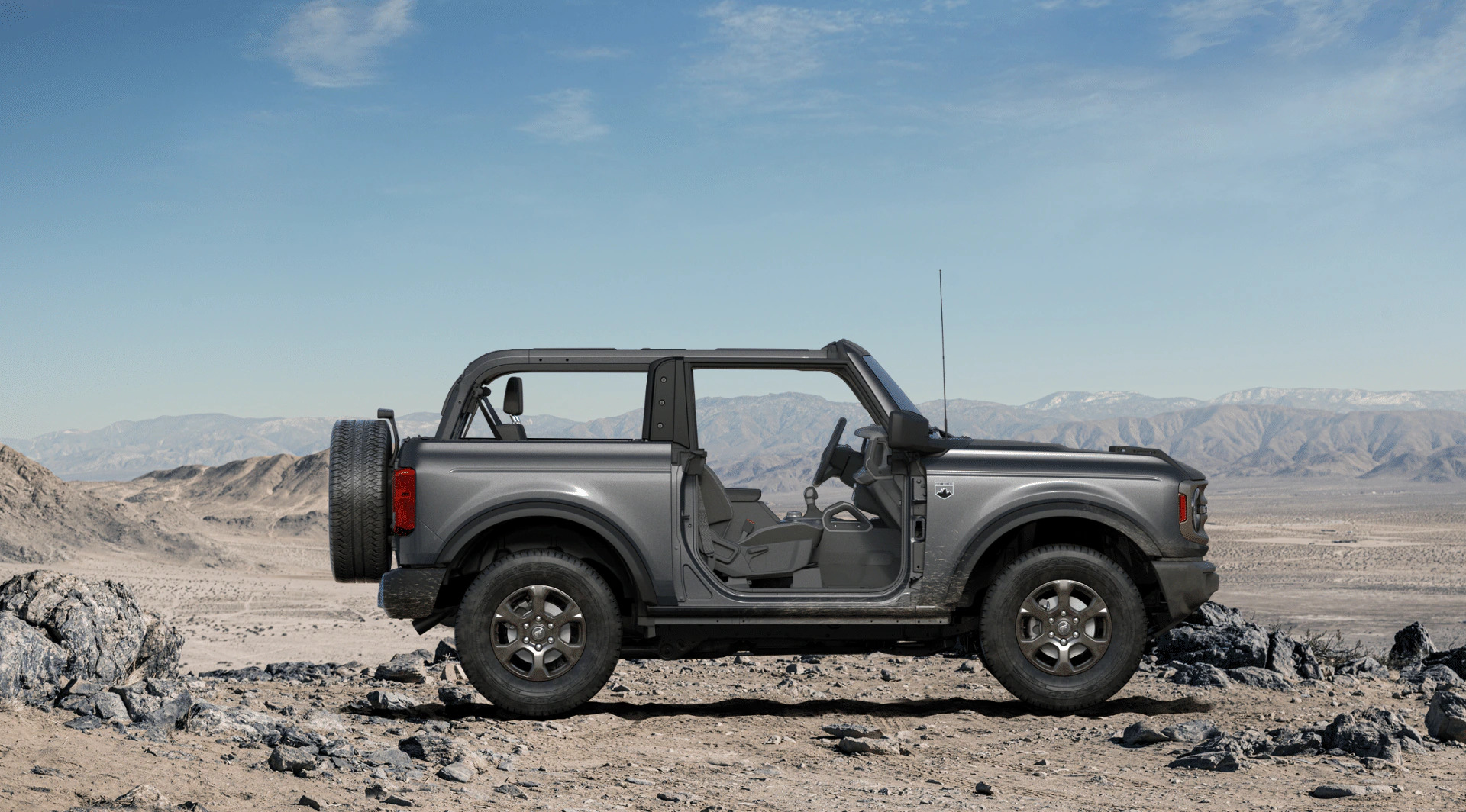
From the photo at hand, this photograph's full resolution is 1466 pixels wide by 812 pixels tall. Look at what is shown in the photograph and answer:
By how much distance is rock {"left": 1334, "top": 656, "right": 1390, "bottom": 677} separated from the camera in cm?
975

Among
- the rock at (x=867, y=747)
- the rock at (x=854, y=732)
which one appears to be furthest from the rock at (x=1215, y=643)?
the rock at (x=867, y=747)

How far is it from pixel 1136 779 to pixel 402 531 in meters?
4.03

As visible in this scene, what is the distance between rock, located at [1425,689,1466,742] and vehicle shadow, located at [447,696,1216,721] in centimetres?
130

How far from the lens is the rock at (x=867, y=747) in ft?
20.8

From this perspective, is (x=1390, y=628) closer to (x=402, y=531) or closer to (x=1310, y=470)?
(x=402, y=531)

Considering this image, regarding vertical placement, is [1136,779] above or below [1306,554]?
above

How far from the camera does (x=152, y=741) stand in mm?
5863

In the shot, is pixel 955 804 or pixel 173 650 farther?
pixel 173 650

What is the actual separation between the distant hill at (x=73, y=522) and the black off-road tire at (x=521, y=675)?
34.6 metres

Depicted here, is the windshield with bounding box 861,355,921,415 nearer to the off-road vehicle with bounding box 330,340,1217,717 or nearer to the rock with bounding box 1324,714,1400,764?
the off-road vehicle with bounding box 330,340,1217,717

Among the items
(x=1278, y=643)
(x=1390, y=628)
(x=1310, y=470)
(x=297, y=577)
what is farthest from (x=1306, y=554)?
(x=1310, y=470)

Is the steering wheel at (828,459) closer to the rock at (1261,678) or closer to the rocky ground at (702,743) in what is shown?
the rocky ground at (702,743)

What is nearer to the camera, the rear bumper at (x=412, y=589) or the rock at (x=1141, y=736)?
the rock at (x=1141, y=736)

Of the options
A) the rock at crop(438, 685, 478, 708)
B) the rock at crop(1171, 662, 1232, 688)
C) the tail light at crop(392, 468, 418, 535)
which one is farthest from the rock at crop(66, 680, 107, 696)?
the rock at crop(1171, 662, 1232, 688)
